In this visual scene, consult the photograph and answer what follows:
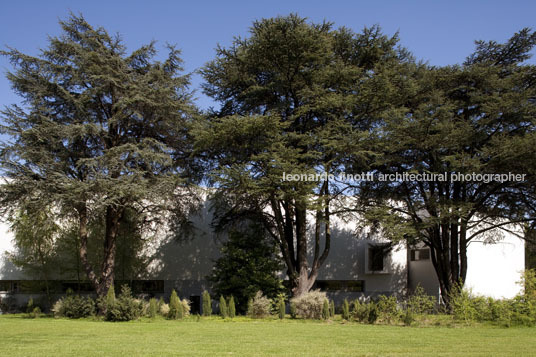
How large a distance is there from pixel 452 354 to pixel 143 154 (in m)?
13.4

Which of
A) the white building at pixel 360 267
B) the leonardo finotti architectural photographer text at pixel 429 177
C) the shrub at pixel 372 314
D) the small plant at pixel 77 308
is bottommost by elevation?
the small plant at pixel 77 308

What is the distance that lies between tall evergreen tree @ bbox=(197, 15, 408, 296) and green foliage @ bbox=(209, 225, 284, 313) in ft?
2.88

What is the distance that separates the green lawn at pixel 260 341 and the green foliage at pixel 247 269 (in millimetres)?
6272

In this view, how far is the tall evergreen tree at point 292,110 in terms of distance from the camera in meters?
17.9

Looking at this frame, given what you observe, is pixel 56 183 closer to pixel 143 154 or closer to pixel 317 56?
pixel 143 154

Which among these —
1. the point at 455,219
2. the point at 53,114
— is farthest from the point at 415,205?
the point at 53,114

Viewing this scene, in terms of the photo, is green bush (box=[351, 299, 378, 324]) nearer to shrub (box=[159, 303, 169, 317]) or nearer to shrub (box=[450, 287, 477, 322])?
shrub (box=[450, 287, 477, 322])

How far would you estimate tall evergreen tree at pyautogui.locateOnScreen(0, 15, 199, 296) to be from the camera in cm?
1806

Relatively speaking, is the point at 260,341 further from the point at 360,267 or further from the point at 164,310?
the point at 360,267

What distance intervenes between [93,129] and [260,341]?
1134cm

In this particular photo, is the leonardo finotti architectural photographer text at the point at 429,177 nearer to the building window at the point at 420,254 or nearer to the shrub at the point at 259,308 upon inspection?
the shrub at the point at 259,308

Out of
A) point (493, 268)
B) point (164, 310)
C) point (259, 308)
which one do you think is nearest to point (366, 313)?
point (259, 308)

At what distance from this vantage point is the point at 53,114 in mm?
19719

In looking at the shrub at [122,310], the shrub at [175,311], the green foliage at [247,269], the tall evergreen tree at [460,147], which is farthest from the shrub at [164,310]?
the tall evergreen tree at [460,147]
